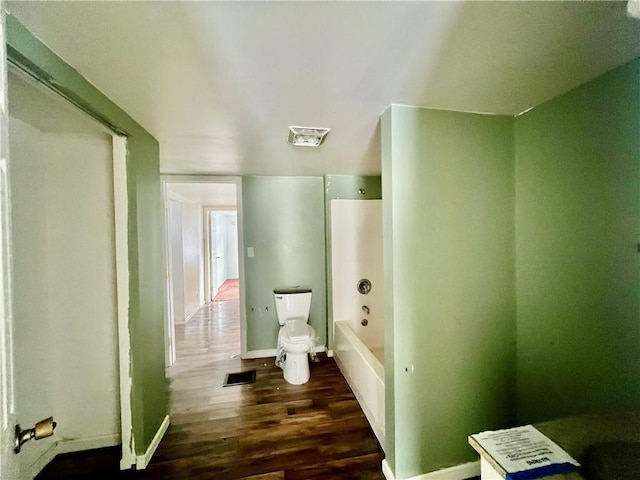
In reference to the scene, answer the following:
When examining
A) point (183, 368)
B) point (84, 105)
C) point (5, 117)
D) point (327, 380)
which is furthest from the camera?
point (183, 368)

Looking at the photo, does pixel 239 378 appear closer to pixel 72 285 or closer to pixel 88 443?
pixel 88 443

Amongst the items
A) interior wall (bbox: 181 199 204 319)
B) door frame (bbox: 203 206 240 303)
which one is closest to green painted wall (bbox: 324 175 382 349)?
interior wall (bbox: 181 199 204 319)

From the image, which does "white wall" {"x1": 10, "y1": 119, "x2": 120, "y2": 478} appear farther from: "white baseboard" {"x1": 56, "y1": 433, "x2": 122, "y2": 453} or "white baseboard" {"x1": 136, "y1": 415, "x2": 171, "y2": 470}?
"white baseboard" {"x1": 136, "y1": 415, "x2": 171, "y2": 470}

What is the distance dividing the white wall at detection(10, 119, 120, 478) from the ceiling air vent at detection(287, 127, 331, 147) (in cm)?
123

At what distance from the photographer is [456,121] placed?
1.51 m

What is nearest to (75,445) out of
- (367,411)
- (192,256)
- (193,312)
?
(367,411)

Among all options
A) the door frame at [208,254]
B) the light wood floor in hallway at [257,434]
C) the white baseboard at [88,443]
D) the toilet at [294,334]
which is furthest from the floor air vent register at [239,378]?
the door frame at [208,254]

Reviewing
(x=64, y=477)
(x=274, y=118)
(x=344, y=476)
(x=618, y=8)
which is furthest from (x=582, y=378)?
(x=64, y=477)

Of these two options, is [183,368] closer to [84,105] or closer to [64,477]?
[64,477]

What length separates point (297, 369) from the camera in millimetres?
2535

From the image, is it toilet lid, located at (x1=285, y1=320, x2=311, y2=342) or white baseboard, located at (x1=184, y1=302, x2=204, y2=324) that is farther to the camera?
white baseboard, located at (x1=184, y1=302, x2=204, y2=324)

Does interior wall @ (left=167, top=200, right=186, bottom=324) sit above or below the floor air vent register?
above

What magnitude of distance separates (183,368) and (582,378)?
3319 millimetres

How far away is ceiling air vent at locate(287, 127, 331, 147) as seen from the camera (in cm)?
170
